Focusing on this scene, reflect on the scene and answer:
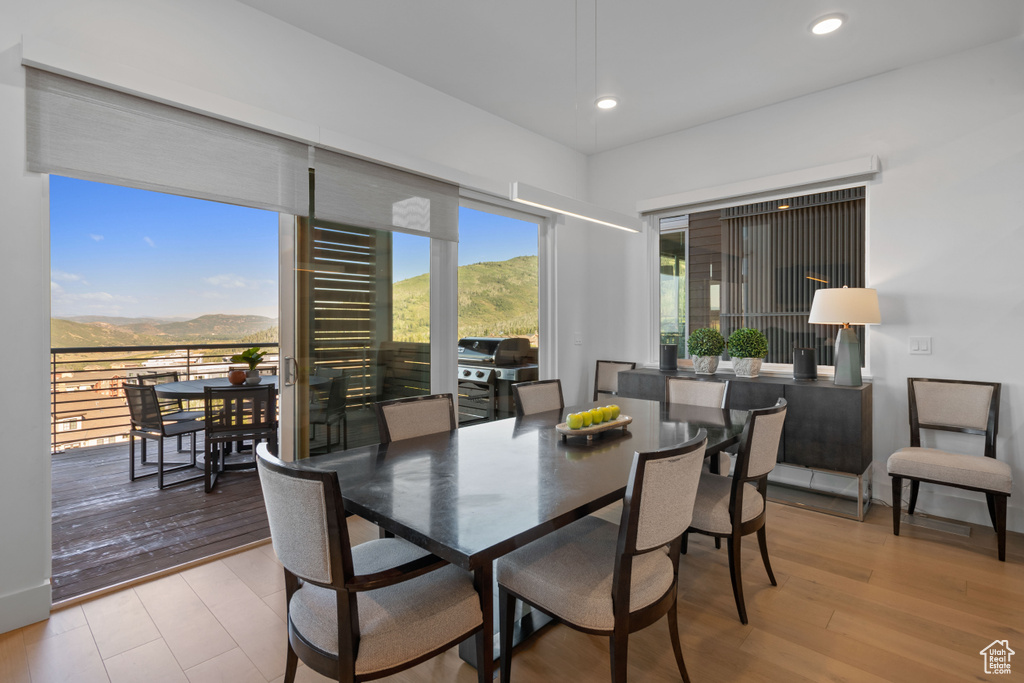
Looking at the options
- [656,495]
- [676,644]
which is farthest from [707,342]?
[656,495]

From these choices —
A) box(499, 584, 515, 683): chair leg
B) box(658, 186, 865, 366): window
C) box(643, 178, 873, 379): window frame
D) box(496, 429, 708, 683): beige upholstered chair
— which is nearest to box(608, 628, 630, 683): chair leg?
box(496, 429, 708, 683): beige upholstered chair

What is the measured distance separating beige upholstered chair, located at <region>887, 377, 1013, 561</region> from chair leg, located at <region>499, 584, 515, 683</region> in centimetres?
249

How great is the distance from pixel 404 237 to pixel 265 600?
2.25m

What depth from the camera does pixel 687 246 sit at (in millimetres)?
4434

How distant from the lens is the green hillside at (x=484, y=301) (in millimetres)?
3547

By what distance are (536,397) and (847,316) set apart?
2.00 metres

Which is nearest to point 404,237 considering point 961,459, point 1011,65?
point 961,459

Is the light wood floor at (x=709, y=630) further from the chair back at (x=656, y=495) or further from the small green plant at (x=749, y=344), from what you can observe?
the small green plant at (x=749, y=344)

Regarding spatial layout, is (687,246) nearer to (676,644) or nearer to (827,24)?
(827,24)

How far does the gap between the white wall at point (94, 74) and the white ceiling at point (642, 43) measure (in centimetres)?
20

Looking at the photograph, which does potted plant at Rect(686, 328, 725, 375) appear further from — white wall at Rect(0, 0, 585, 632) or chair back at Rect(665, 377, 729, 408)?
white wall at Rect(0, 0, 585, 632)

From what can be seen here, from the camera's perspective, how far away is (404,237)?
3459 millimetres

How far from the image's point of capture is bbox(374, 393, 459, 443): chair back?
225 cm

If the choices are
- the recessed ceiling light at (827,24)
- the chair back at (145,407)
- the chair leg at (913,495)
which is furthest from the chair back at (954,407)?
the chair back at (145,407)
